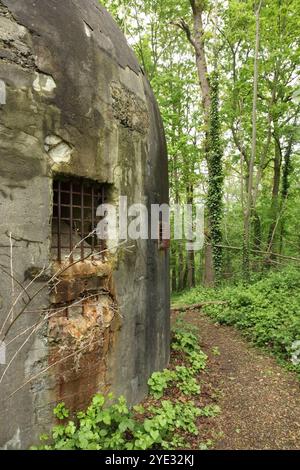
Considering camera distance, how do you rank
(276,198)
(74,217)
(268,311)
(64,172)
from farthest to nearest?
(276,198) → (268,311) → (74,217) → (64,172)

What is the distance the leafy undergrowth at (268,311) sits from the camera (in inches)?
239

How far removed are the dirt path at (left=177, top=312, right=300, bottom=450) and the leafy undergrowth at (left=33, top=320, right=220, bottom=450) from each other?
0.25m

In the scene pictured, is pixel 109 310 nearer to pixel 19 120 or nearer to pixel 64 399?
pixel 64 399

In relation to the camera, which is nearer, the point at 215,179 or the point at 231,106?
the point at 215,179

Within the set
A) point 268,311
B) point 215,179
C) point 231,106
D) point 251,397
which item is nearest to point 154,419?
point 251,397

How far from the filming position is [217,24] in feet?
39.2

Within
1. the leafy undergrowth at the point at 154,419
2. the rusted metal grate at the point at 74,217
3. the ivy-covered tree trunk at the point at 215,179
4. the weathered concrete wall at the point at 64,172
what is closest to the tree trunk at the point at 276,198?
the ivy-covered tree trunk at the point at 215,179

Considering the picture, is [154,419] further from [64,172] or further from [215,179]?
[215,179]

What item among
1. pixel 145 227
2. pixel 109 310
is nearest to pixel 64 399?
pixel 109 310

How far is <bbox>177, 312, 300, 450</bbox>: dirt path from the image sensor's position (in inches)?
154

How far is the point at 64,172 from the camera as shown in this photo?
10.2 feet

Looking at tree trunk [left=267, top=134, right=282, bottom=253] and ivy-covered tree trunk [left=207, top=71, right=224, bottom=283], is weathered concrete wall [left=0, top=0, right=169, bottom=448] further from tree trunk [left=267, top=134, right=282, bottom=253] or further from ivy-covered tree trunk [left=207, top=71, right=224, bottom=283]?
tree trunk [left=267, top=134, right=282, bottom=253]

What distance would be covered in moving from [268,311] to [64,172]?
20.7 ft

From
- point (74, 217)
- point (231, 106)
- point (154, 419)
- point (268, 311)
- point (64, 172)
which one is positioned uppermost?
point (231, 106)
